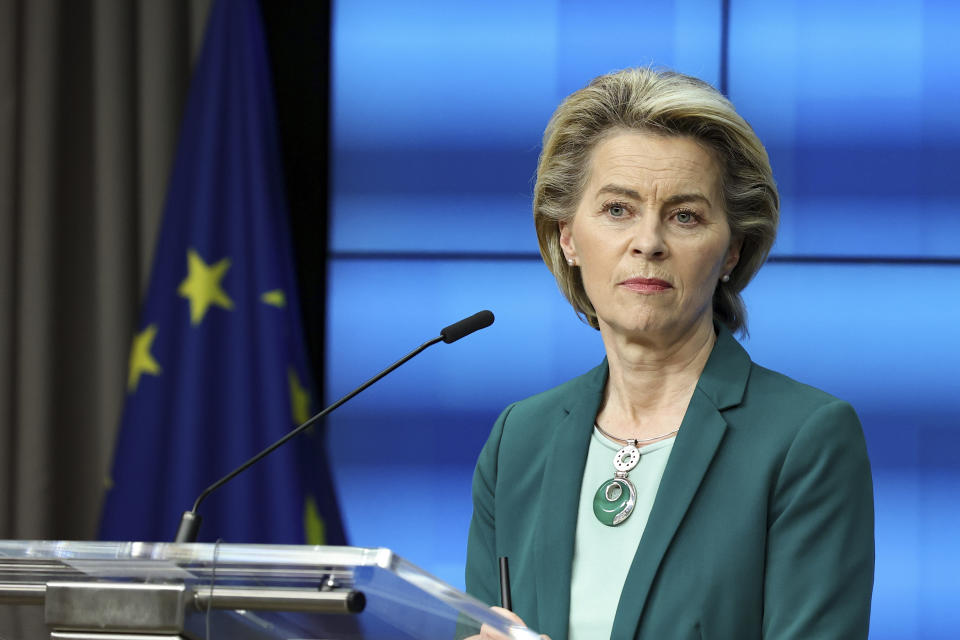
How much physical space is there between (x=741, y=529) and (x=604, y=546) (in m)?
0.23

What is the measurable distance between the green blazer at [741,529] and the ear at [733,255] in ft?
0.46

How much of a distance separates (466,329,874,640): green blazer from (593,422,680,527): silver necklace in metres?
0.04

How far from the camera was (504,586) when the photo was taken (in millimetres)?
1595

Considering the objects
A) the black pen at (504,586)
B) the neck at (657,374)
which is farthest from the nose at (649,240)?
the black pen at (504,586)

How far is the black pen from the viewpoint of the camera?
61.8 inches

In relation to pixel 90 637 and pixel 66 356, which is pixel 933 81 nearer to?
pixel 66 356

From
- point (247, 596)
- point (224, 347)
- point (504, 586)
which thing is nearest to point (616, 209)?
point (504, 586)

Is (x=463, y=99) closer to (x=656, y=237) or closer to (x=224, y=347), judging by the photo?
(x=224, y=347)

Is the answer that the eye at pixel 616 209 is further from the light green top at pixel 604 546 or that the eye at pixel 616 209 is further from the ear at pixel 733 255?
the light green top at pixel 604 546

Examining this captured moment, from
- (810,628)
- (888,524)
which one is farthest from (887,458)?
(810,628)

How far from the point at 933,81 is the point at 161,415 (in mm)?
2555

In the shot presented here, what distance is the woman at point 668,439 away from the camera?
1540 mm

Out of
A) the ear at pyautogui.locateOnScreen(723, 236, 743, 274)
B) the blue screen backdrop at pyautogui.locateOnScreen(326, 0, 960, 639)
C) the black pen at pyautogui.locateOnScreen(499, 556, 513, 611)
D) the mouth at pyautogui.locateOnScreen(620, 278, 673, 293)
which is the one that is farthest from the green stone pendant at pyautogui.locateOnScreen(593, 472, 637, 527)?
the blue screen backdrop at pyautogui.locateOnScreen(326, 0, 960, 639)

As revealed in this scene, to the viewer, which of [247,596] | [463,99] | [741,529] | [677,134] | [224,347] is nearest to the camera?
[247,596]
